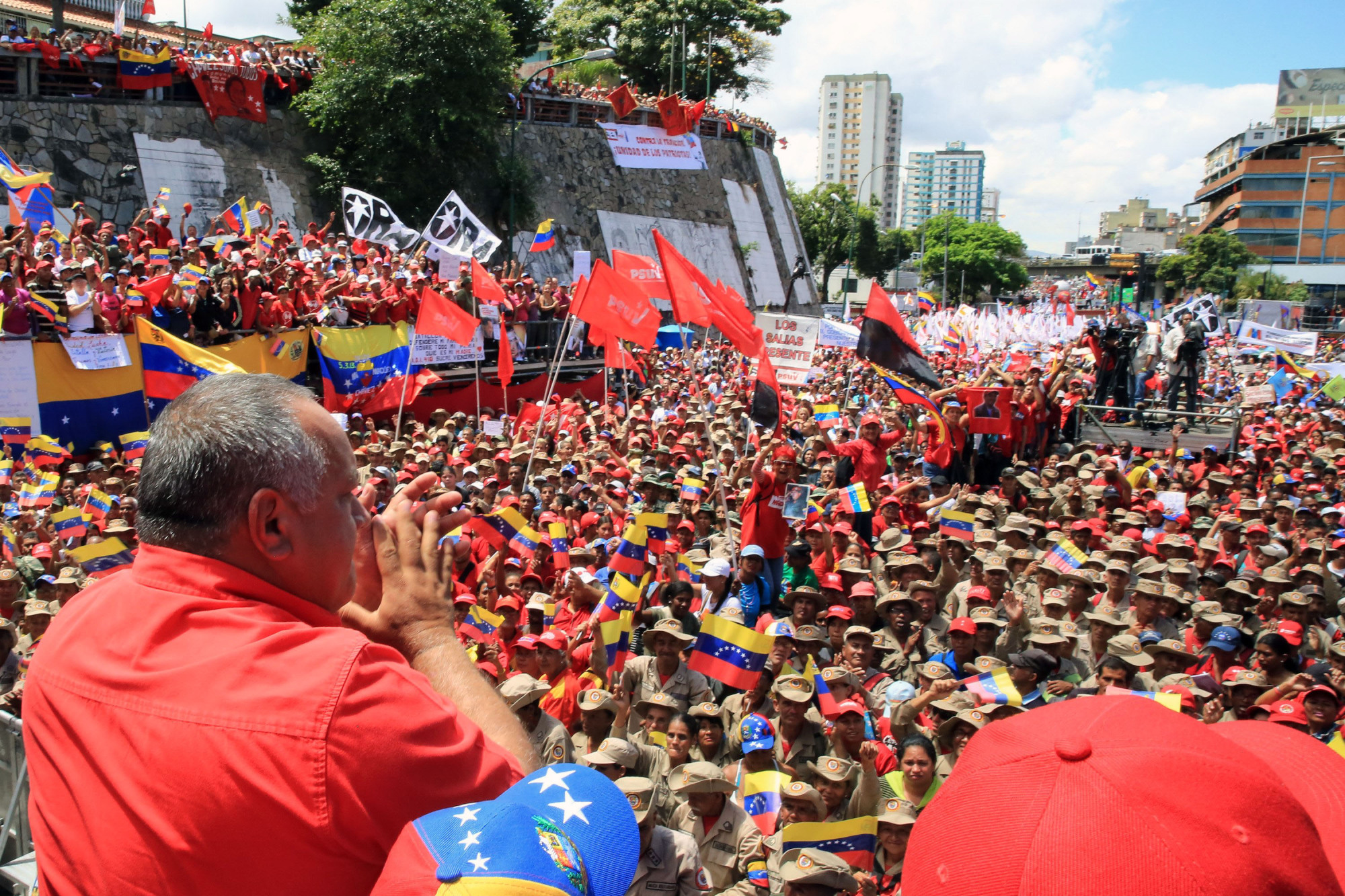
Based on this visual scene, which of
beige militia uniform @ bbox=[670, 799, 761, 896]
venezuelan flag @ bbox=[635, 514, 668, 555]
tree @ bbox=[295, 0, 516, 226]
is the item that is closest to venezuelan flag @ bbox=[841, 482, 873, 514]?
venezuelan flag @ bbox=[635, 514, 668, 555]

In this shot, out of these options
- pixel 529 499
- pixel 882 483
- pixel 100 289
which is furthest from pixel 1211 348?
pixel 100 289

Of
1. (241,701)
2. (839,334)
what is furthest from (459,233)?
(241,701)

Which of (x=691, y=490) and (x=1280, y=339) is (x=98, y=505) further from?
(x=1280, y=339)

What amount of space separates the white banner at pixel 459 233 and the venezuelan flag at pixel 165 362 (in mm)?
4589

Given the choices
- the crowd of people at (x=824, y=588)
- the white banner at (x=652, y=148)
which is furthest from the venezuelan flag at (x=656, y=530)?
the white banner at (x=652, y=148)

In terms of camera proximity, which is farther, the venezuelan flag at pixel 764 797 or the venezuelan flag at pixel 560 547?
the venezuelan flag at pixel 560 547

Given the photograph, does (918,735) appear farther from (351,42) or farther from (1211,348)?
(1211,348)

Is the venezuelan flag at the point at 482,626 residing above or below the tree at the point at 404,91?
below

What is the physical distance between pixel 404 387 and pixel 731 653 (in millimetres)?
8065

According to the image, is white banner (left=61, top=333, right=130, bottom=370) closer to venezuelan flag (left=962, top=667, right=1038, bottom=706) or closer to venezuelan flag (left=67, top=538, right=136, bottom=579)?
venezuelan flag (left=67, top=538, right=136, bottom=579)

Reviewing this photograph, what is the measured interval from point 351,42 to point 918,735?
23.5m

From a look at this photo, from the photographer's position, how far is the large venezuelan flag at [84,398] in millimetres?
11148

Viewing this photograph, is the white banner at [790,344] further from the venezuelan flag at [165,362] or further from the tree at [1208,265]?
the tree at [1208,265]

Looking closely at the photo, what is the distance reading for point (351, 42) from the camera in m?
23.7
